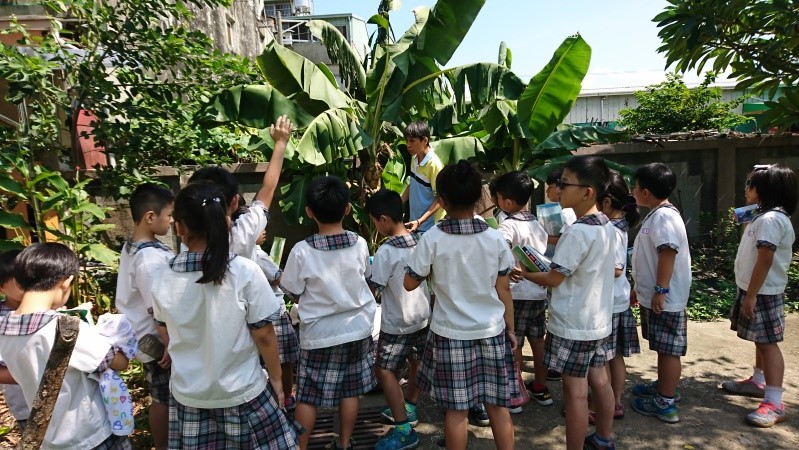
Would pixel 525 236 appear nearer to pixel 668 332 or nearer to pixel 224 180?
pixel 668 332

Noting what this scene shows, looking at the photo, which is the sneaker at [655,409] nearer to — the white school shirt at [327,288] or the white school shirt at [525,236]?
the white school shirt at [525,236]

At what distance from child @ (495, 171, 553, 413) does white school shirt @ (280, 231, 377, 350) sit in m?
0.95

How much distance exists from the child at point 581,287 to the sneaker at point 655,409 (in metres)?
0.75

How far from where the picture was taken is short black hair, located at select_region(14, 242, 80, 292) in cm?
192

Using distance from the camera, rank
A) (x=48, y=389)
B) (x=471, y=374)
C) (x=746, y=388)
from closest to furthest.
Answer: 1. (x=48, y=389)
2. (x=471, y=374)
3. (x=746, y=388)

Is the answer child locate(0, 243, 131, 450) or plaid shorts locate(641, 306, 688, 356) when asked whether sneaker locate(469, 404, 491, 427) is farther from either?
child locate(0, 243, 131, 450)

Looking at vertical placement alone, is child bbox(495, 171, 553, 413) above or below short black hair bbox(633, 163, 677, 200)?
below

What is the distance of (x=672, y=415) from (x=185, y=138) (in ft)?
15.4

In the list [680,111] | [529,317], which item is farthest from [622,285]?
[680,111]

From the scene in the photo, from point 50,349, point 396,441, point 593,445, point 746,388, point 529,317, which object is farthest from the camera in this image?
point 746,388

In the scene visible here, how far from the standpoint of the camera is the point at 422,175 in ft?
13.8

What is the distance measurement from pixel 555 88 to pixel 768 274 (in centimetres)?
250

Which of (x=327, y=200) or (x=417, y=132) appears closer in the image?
(x=327, y=200)

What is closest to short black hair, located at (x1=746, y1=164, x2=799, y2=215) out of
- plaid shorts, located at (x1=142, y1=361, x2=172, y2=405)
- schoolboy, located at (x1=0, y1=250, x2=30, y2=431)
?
plaid shorts, located at (x1=142, y1=361, x2=172, y2=405)
